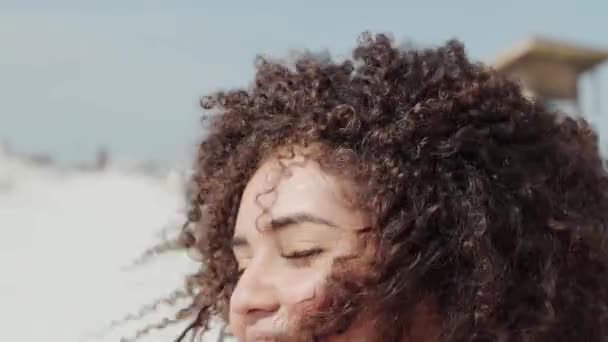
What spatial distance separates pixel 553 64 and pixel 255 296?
3.26 metres

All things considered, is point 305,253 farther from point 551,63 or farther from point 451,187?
point 551,63

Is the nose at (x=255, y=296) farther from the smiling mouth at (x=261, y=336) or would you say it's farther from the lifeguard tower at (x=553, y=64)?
the lifeguard tower at (x=553, y=64)

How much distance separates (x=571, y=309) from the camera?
1.27m

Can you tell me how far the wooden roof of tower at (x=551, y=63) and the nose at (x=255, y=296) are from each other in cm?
301

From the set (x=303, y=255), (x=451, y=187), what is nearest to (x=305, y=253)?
(x=303, y=255)

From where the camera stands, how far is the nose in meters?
1.16

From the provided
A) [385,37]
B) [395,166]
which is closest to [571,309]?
[395,166]

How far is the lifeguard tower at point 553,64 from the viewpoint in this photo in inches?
161

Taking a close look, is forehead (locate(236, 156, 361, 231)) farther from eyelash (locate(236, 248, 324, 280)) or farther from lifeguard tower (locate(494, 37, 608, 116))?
lifeguard tower (locate(494, 37, 608, 116))

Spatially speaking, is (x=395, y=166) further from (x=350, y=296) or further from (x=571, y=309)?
(x=571, y=309)

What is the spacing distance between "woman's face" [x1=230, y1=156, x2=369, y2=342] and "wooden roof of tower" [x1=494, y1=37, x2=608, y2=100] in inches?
117

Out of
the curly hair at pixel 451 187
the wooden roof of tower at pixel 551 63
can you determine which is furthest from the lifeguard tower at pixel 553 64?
the curly hair at pixel 451 187

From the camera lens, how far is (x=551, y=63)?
4203 mm

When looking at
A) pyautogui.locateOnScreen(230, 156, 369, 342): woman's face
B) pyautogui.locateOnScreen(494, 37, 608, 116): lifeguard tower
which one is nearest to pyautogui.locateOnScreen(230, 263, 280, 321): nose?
pyautogui.locateOnScreen(230, 156, 369, 342): woman's face
